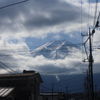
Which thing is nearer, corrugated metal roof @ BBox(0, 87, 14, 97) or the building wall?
corrugated metal roof @ BBox(0, 87, 14, 97)

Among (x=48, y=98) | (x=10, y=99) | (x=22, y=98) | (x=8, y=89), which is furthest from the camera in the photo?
(x=48, y=98)

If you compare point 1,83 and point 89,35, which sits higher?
point 89,35

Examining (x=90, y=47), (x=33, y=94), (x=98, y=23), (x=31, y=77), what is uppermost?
(x=98, y=23)

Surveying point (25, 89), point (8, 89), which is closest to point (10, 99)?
point (8, 89)

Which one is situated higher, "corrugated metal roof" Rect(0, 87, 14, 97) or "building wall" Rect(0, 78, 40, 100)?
"corrugated metal roof" Rect(0, 87, 14, 97)

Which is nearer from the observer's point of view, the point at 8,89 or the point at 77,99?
the point at 8,89

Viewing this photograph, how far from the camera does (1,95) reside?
20.0 metres

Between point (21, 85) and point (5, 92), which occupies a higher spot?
point (5, 92)

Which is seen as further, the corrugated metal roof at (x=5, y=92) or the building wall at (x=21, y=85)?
the building wall at (x=21, y=85)

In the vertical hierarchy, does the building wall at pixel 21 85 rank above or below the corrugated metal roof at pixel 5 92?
below

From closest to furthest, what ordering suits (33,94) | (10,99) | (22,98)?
(10,99)
(22,98)
(33,94)

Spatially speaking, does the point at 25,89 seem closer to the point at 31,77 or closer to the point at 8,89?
the point at 31,77

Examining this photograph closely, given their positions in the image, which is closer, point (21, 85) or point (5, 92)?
point (5, 92)

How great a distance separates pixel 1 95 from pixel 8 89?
243 centimetres
